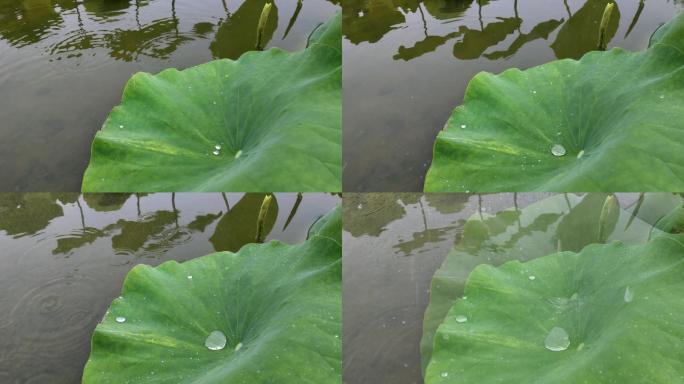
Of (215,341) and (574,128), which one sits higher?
(574,128)

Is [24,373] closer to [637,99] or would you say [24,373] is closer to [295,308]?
[295,308]

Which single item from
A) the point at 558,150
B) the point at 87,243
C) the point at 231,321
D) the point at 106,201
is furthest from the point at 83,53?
the point at 558,150

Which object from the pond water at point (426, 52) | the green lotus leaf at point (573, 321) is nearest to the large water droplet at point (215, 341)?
the green lotus leaf at point (573, 321)

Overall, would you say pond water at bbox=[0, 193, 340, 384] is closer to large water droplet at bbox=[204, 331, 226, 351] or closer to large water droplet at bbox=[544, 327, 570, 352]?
large water droplet at bbox=[204, 331, 226, 351]

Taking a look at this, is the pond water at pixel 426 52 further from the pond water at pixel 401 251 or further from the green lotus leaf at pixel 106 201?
the green lotus leaf at pixel 106 201

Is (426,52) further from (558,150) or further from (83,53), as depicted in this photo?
(83,53)
